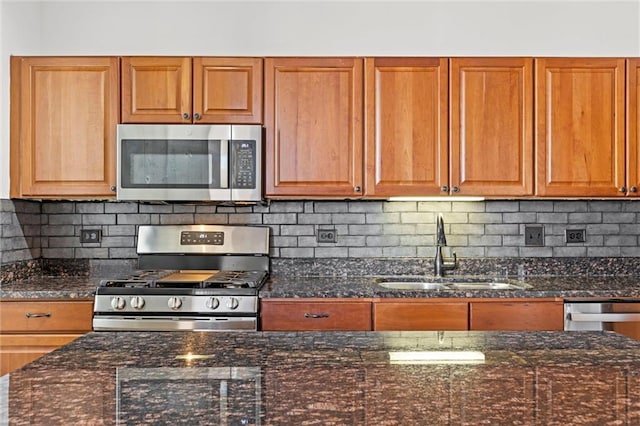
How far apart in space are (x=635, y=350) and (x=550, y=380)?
376mm

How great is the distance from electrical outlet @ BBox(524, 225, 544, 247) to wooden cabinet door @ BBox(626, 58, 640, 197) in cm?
52

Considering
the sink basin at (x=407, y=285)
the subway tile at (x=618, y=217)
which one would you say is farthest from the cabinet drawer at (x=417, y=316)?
the subway tile at (x=618, y=217)

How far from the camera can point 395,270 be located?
3.14 meters

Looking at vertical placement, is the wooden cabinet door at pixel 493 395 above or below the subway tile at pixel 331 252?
below

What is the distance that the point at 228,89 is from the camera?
283 cm

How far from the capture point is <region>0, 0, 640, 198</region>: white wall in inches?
125

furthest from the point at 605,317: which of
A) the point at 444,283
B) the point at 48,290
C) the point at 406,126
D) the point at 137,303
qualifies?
the point at 48,290

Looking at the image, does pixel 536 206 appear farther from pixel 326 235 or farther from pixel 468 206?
pixel 326 235

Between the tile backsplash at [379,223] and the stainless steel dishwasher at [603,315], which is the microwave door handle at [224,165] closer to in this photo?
the tile backsplash at [379,223]

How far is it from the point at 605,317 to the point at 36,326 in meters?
2.66

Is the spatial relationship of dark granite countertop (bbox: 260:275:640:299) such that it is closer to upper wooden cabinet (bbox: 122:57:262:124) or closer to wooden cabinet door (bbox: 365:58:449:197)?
wooden cabinet door (bbox: 365:58:449:197)

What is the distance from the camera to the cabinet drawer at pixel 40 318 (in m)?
2.52

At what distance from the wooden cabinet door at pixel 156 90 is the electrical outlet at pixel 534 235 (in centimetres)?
201
